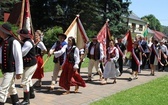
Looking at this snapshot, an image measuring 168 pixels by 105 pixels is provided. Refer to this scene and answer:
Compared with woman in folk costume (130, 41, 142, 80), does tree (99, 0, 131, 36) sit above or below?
above

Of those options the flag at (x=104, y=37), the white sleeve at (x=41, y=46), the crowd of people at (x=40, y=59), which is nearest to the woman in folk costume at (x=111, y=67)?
the crowd of people at (x=40, y=59)

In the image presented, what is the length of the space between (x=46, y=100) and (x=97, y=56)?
3.88 meters

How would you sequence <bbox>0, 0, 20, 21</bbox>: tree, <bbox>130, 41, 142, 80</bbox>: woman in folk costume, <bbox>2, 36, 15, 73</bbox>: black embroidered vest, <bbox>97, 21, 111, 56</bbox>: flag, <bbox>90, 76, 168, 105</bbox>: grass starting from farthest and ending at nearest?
<bbox>0, 0, 20, 21</bbox>: tree, <bbox>130, 41, 142, 80</bbox>: woman in folk costume, <bbox>97, 21, 111, 56</bbox>: flag, <bbox>90, 76, 168, 105</bbox>: grass, <bbox>2, 36, 15, 73</bbox>: black embroidered vest

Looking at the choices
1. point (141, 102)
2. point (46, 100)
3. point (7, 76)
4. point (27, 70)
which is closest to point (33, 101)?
point (46, 100)

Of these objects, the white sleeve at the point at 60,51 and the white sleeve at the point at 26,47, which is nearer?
the white sleeve at the point at 26,47

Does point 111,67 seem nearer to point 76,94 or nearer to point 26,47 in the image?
point 76,94

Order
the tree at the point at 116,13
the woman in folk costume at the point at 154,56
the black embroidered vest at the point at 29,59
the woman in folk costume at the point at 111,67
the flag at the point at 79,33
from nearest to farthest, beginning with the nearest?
the black embroidered vest at the point at 29,59 < the flag at the point at 79,33 < the woman in folk costume at the point at 111,67 < the woman in folk costume at the point at 154,56 < the tree at the point at 116,13

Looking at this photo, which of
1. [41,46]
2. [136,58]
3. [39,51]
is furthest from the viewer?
[136,58]

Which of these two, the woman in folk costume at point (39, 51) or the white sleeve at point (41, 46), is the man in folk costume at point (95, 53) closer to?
the woman in folk costume at point (39, 51)

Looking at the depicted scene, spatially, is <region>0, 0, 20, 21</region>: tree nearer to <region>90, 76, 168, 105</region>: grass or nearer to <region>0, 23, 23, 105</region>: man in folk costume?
<region>90, 76, 168, 105</region>: grass

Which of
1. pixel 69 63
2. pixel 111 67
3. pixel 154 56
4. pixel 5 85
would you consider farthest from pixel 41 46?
pixel 154 56

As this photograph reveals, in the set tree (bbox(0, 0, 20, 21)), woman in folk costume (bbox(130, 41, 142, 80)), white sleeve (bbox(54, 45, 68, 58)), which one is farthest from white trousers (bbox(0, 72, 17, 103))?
tree (bbox(0, 0, 20, 21))

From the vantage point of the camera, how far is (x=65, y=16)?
37344 mm

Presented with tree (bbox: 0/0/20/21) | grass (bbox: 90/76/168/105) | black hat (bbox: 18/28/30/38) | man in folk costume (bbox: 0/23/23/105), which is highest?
tree (bbox: 0/0/20/21)
